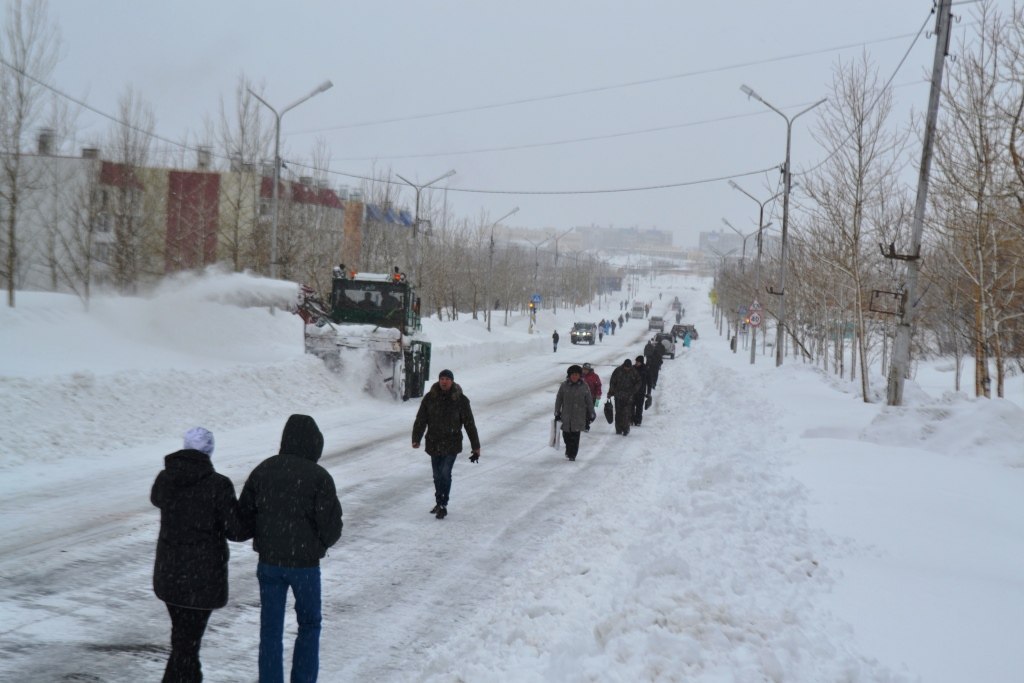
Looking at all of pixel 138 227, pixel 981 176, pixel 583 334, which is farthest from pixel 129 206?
pixel 583 334

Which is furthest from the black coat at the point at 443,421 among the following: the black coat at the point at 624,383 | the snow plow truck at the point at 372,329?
the snow plow truck at the point at 372,329

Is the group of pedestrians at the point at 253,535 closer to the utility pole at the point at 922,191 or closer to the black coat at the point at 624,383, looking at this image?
the utility pole at the point at 922,191

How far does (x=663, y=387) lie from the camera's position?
32406mm

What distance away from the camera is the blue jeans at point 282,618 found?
16.2 ft

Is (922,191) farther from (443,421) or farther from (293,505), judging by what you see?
(293,505)

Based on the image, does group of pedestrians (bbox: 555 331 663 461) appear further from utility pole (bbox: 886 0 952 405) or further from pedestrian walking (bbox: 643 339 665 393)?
utility pole (bbox: 886 0 952 405)

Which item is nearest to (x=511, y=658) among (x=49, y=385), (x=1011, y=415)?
(x=1011, y=415)

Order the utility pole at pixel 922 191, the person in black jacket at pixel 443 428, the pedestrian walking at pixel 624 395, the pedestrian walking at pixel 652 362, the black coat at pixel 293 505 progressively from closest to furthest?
the black coat at pixel 293 505 → the person in black jacket at pixel 443 428 → the utility pole at pixel 922 191 → the pedestrian walking at pixel 624 395 → the pedestrian walking at pixel 652 362

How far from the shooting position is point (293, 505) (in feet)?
16.2

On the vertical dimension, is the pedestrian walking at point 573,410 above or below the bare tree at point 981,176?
below

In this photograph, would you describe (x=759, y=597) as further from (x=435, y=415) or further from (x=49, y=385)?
(x=49, y=385)

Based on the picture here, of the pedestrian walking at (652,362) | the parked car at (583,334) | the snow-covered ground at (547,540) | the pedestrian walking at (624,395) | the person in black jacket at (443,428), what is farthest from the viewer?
the parked car at (583,334)

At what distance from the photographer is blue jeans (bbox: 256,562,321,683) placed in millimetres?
4945

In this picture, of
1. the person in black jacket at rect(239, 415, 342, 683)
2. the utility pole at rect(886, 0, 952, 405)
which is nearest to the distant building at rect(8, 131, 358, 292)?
the utility pole at rect(886, 0, 952, 405)
